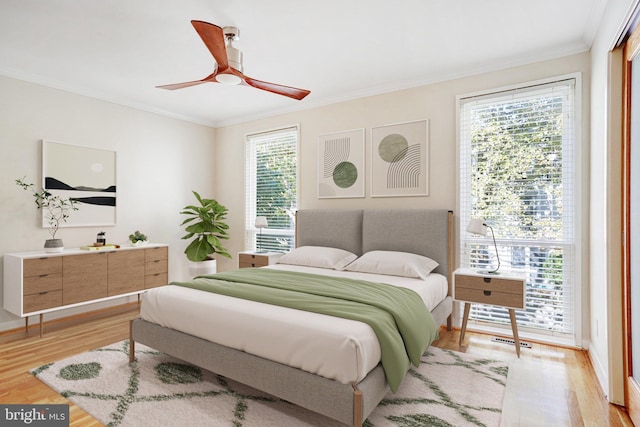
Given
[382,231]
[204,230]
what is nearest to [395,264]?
[382,231]

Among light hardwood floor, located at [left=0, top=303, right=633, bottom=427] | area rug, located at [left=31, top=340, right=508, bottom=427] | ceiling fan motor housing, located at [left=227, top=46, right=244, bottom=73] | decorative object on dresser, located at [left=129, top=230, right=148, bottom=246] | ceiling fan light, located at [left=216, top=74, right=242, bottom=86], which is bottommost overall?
light hardwood floor, located at [left=0, top=303, right=633, bottom=427]

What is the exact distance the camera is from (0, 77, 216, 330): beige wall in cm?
353

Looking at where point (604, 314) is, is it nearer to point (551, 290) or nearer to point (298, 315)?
point (551, 290)

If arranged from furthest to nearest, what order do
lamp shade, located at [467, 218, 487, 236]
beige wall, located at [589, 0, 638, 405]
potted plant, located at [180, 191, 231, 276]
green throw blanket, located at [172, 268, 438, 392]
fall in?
potted plant, located at [180, 191, 231, 276], lamp shade, located at [467, 218, 487, 236], beige wall, located at [589, 0, 638, 405], green throw blanket, located at [172, 268, 438, 392]

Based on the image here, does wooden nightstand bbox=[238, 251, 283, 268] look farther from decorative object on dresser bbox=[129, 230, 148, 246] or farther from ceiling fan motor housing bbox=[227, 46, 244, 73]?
ceiling fan motor housing bbox=[227, 46, 244, 73]

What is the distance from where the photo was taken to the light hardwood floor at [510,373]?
2064 millimetres

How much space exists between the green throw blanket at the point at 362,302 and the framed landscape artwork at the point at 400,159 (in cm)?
151

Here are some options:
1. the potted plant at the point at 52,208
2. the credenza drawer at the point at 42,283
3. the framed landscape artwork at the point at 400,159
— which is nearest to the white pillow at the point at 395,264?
the framed landscape artwork at the point at 400,159

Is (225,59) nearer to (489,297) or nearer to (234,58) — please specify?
(234,58)

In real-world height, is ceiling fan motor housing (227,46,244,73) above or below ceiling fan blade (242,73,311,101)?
above

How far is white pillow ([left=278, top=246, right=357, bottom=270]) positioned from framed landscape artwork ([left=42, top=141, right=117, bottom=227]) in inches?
91.3

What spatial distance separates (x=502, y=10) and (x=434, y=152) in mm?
1469

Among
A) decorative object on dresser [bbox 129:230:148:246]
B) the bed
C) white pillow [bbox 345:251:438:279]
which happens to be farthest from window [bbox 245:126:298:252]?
white pillow [bbox 345:251:438:279]

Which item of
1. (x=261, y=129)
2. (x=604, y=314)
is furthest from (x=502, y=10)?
(x=261, y=129)
